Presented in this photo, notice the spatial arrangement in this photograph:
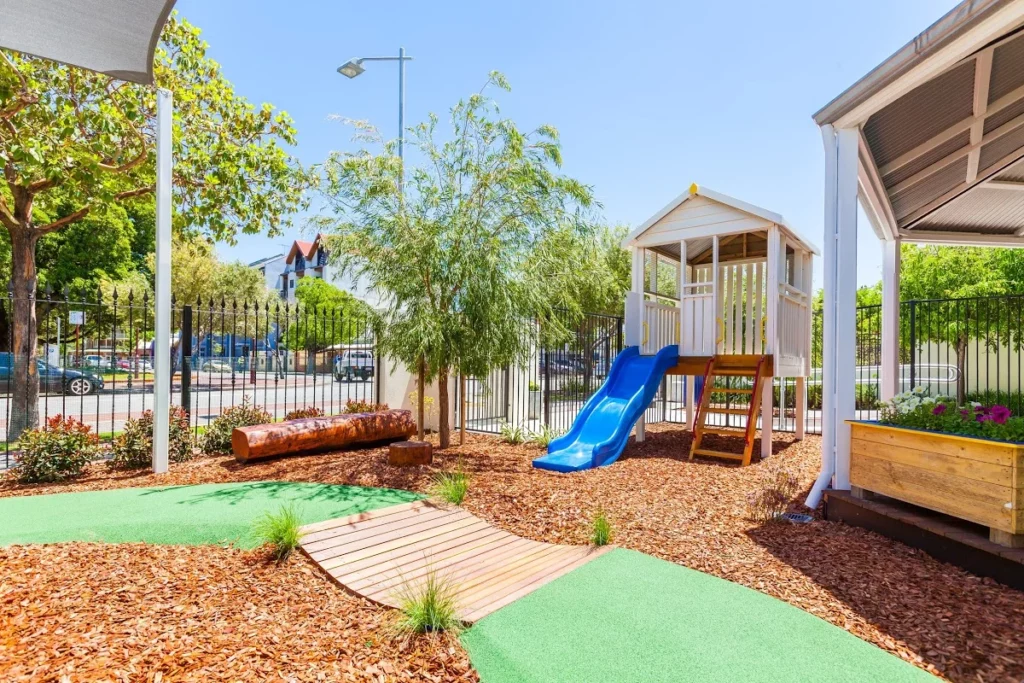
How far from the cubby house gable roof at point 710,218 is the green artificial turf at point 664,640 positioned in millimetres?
5490

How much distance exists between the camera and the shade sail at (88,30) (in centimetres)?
279

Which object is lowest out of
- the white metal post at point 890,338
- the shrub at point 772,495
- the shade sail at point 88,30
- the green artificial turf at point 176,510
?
the green artificial turf at point 176,510

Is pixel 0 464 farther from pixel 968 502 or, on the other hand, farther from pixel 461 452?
pixel 968 502

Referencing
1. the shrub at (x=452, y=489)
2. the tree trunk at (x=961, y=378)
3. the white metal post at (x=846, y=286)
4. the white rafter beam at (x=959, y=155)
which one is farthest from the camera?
the tree trunk at (x=961, y=378)

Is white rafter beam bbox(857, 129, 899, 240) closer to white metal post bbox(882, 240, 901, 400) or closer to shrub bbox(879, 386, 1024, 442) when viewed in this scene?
white metal post bbox(882, 240, 901, 400)

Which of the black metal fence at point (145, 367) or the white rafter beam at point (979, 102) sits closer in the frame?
the white rafter beam at point (979, 102)

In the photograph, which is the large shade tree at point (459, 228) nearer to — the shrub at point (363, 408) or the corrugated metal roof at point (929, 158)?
the shrub at point (363, 408)

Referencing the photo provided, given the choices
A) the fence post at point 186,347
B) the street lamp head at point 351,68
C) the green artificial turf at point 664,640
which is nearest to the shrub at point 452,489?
the green artificial turf at point 664,640

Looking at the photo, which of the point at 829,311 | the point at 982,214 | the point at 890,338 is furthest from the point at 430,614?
the point at 982,214

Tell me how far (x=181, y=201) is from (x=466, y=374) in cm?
660

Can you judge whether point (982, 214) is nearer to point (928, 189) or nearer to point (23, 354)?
point (928, 189)

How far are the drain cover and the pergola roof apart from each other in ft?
11.4

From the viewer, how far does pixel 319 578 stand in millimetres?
3566

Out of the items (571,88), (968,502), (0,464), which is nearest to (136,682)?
(968,502)
